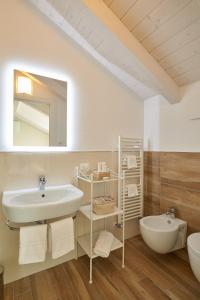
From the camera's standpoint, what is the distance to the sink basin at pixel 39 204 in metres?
1.29

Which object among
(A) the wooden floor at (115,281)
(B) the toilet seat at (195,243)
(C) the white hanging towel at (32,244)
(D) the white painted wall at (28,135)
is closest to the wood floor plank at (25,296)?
(A) the wooden floor at (115,281)

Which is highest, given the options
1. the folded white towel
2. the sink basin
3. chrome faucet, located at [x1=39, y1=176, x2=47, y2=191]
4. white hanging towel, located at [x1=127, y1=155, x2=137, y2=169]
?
white hanging towel, located at [x1=127, y1=155, x2=137, y2=169]

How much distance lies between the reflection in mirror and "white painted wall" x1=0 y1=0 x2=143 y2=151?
0.21 ft

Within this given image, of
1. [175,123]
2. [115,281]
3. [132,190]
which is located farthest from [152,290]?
[175,123]

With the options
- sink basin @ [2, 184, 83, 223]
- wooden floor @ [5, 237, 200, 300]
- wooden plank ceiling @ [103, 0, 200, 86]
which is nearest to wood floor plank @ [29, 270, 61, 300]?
wooden floor @ [5, 237, 200, 300]

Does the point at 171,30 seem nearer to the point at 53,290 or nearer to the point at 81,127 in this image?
the point at 81,127

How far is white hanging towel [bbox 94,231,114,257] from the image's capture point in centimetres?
177

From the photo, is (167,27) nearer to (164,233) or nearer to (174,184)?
(174,184)

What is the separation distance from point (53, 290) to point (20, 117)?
1.61m

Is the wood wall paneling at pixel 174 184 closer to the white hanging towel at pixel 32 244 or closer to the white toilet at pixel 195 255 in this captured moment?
the white toilet at pixel 195 255

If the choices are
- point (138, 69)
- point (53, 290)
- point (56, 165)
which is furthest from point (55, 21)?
point (53, 290)

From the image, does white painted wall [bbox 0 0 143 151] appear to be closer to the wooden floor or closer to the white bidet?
the white bidet

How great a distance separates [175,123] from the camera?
2172 millimetres

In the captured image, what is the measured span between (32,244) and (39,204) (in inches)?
15.0
